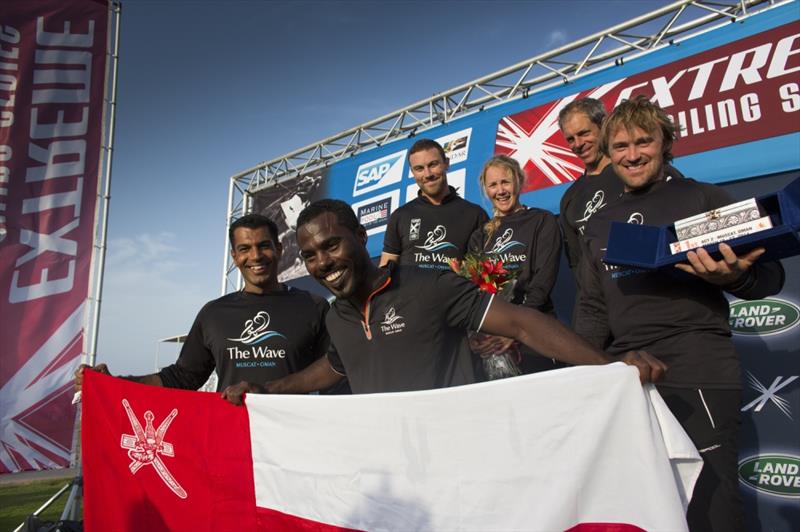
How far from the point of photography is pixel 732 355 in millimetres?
1896

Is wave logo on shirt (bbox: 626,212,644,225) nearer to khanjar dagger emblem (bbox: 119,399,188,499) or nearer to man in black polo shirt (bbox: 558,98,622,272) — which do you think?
man in black polo shirt (bbox: 558,98,622,272)

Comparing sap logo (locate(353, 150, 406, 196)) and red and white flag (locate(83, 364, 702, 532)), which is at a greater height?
sap logo (locate(353, 150, 406, 196))

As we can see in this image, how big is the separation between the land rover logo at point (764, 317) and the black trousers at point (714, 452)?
239 cm

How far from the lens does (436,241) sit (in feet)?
12.9

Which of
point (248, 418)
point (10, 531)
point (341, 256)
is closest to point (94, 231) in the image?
point (10, 531)

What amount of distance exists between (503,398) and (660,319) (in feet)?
2.19

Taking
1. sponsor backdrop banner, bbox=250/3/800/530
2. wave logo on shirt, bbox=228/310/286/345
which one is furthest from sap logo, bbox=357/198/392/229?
wave logo on shirt, bbox=228/310/286/345

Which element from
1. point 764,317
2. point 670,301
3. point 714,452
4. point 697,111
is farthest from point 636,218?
point 697,111

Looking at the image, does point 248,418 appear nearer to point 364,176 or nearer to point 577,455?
point 577,455

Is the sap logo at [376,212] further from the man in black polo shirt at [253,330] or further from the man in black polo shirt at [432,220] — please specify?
the man in black polo shirt at [253,330]

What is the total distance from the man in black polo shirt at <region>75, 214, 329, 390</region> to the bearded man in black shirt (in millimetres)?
1568

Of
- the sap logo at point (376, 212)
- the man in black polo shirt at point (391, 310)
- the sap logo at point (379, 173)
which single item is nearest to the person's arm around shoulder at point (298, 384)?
the man in black polo shirt at point (391, 310)

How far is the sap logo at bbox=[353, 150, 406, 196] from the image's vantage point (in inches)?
278

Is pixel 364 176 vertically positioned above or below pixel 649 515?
above
